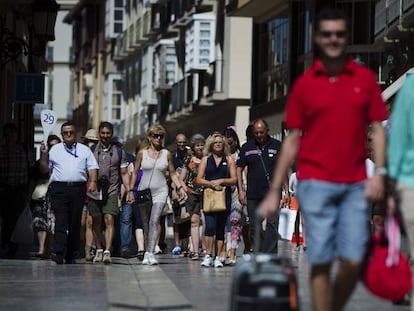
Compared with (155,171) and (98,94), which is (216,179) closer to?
(155,171)

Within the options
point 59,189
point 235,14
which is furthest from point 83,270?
point 235,14

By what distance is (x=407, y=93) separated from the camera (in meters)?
9.48

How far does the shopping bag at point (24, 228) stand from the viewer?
21844 mm

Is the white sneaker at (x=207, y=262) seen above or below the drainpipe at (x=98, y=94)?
below

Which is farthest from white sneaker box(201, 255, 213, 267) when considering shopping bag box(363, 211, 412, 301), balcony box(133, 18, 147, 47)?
balcony box(133, 18, 147, 47)

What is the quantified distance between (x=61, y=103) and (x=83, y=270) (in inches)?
3015

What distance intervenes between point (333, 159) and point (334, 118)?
247 millimetres

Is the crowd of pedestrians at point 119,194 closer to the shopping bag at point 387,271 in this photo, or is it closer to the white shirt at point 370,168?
the white shirt at point 370,168

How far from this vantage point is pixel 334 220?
30.3 feet

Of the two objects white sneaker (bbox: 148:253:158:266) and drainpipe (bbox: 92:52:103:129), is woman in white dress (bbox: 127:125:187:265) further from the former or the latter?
drainpipe (bbox: 92:52:103:129)

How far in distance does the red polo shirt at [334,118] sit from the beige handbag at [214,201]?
32.0 feet

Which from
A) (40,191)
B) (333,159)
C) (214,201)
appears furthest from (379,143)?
(40,191)

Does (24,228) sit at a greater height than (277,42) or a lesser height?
lesser

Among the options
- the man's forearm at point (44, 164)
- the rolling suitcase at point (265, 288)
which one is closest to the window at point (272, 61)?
the man's forearm at point (44, 164)
